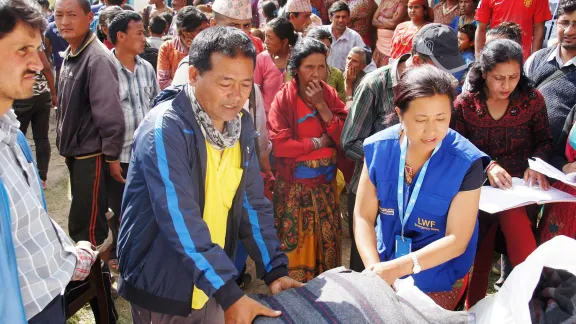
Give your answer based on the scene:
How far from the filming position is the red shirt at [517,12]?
5340 mm

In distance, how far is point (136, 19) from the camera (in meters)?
3.86

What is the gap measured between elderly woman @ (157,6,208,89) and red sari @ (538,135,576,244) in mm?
3109

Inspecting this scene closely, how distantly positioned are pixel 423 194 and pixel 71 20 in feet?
8.92

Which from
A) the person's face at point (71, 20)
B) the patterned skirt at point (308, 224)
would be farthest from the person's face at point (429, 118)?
the person's face at point (71, 20)

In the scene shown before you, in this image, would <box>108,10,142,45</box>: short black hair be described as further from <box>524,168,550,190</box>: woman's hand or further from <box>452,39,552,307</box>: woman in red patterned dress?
<box>524,168,550,190</box>: woman's hand

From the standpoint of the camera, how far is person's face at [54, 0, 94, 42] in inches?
138

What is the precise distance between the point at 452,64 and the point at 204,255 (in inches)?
75.2

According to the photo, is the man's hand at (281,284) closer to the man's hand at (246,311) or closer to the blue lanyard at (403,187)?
the man's hand at (246,311)

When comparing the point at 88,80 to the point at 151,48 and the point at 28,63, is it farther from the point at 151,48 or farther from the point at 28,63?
the point at 151,48

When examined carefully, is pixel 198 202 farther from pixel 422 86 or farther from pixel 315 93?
pixel 315 93

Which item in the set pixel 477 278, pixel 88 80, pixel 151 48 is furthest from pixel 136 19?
pixel 477 278

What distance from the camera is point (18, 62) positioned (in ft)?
5.38

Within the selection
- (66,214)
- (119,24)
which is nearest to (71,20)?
(119,24)

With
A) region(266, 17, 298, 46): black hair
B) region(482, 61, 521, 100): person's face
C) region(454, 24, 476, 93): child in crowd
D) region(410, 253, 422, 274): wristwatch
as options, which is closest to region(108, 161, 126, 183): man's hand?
region(266, 17, 298, 46): black hair
